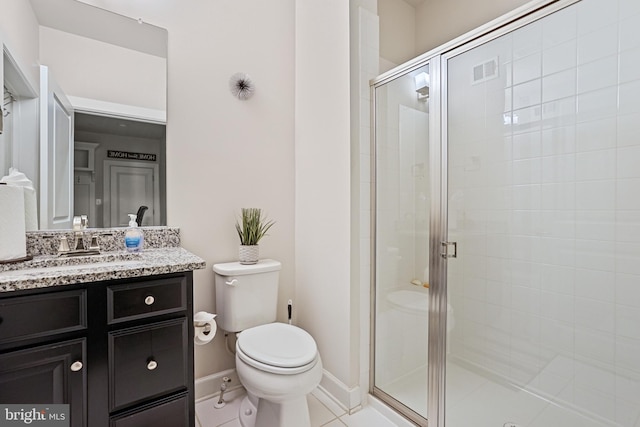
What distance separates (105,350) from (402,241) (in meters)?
1.40

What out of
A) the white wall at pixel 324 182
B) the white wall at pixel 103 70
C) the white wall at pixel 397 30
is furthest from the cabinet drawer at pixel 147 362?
the white wall at pixel 397 30

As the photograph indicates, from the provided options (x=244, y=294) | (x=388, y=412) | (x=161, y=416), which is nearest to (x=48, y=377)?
(x=161, y=416)

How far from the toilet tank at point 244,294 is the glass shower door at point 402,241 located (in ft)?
1.99

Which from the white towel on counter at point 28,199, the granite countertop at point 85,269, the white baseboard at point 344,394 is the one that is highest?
the white towel on counter at point 28,199

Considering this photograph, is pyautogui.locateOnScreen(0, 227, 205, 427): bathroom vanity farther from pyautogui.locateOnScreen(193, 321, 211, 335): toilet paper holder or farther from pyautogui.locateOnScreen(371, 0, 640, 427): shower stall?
pyautogui.locateOnScreen(371, 0, 640, 427): shower stall

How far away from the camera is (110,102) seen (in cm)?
153

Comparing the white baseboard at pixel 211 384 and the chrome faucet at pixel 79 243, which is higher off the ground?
the chrome faucet at pixel 79 243

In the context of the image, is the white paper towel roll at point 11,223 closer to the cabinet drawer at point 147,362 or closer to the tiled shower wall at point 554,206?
the cabinet drawer at point 147,362

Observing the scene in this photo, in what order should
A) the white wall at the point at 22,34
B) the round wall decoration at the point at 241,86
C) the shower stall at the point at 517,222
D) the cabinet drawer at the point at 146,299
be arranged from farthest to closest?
the round wall decoration at the point at 241,86
the white wall at the point at 22,34
the shower stall at the point at 517,222
the cabinet drawer at the point at 146,299

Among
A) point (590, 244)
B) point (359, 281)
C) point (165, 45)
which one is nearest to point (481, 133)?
point (590, 244)

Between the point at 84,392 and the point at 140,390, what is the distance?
0.54ft

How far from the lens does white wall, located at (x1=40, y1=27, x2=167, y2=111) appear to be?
1.41m

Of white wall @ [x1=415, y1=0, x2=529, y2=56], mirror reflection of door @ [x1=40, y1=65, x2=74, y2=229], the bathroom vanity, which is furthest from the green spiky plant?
white wall @ [x1=415, y1=0, x2=529, y2=56]

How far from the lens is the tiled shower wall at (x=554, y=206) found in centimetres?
113
